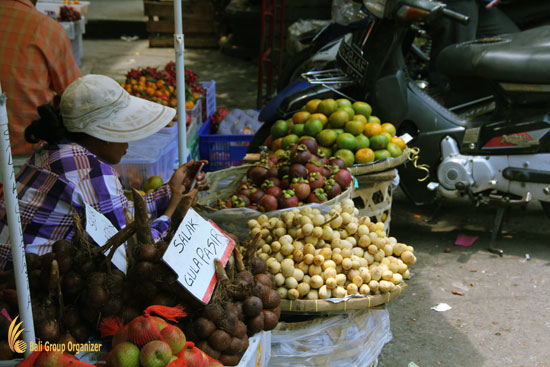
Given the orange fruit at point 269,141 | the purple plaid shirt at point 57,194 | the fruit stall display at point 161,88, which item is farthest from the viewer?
the fruit stall display at point 161,88

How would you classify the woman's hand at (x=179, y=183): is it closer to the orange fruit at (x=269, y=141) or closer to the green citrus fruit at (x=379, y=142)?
the orange fruit at (x=269, y=141)

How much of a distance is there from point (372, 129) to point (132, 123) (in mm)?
1981

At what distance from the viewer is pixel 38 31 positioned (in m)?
3.73

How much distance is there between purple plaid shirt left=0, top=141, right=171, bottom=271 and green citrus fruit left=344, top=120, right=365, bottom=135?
6.39ft

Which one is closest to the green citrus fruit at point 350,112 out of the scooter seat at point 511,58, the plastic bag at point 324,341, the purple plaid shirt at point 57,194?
the scooter seat at point 511,58

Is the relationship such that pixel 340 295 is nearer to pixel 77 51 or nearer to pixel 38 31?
pixel 38 31

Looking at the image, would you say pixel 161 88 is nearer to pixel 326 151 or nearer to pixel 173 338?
pixel 326 151

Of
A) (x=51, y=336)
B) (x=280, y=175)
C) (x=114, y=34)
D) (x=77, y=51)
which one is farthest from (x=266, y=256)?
(x=114, y=34)

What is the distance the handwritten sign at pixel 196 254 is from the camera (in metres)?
1.93

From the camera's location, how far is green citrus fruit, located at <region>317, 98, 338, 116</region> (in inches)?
167

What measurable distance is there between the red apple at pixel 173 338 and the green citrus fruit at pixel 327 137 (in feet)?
8.07

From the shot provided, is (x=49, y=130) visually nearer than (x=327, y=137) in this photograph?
Yes

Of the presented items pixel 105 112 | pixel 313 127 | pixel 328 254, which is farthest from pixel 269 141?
pixel 105 112

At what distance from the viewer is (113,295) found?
6.54 feet
